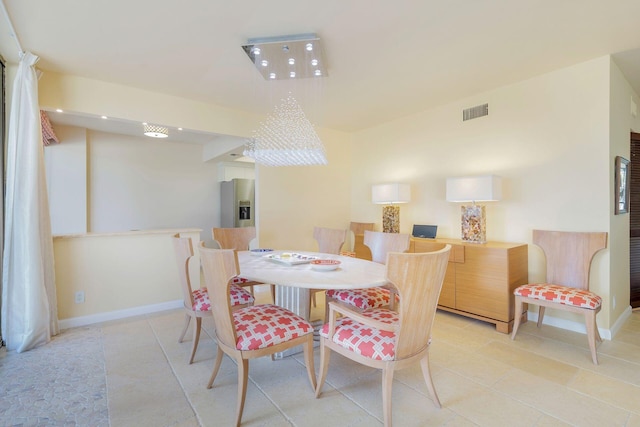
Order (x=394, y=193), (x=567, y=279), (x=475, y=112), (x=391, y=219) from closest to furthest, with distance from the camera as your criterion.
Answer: (x=567, y=279) < (x=475, y=112) < (x=394, y=193) < (x=391, y=219)

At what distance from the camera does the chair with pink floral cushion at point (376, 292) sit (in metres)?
2.47

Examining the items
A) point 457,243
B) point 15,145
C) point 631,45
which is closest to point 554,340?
point 457,243

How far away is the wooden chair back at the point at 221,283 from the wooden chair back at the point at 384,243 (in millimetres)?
1555

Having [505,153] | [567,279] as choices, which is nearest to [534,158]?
[505,153]

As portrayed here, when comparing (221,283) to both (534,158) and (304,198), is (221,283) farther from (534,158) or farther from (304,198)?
(534,158)

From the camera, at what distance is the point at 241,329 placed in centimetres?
178

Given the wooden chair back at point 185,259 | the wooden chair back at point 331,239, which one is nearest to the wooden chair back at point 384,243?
the wooden chair back at point 331,239

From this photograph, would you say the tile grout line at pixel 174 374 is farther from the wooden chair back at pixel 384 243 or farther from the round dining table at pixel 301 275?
the wooden chair back at pixel 384 243

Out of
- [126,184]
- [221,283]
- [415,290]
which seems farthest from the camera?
[126,184]

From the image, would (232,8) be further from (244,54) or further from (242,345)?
(242,345)

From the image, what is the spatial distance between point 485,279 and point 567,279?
2.32 feet

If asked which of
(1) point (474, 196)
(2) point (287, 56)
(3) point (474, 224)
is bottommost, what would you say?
(3) point (474, 224)

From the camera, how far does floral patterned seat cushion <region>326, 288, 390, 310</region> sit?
2.44 metres

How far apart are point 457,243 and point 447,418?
78.7 inches
